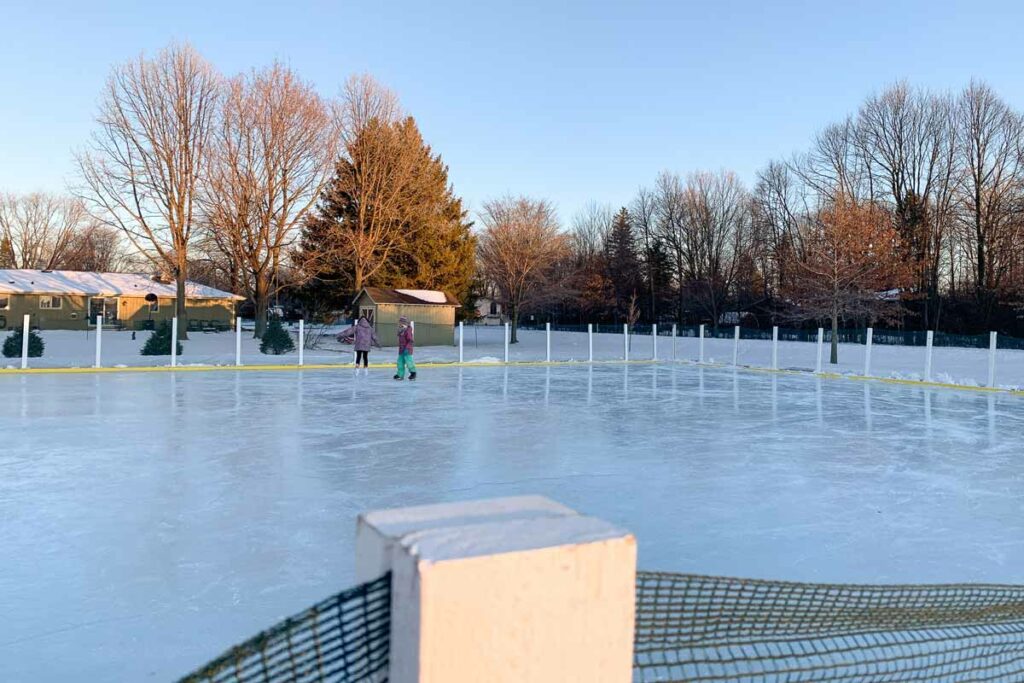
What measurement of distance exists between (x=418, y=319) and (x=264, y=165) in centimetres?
988

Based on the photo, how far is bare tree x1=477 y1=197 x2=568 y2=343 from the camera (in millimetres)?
44562

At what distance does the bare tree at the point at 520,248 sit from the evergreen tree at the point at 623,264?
Result: 460 inches

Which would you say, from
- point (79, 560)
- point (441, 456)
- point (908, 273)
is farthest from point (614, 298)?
point (79, 560)

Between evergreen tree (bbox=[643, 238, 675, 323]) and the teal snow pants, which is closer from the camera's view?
the teal snow pants

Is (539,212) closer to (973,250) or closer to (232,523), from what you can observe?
(973,250)

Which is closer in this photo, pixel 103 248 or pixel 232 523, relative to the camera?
pixel 232 523

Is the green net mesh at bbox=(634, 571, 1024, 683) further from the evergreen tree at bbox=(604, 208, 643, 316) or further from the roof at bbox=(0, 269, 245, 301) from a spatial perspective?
the evergreen tree at bbox=(604, 208, 643, 316)

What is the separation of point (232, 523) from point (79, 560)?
3.52 ft

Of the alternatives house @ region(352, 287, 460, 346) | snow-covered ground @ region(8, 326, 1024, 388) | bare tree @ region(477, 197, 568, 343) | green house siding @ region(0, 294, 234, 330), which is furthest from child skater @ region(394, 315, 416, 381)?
green house siding @ region(0, 294, 234, 330)

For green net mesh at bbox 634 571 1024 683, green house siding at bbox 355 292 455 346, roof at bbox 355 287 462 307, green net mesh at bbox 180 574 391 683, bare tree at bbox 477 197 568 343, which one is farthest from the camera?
bare tree at bbox 477 197 568 343

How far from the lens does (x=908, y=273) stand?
29.8m

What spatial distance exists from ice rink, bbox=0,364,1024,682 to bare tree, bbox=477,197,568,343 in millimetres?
30779

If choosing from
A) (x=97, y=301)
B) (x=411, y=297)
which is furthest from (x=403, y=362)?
(x=97, y=301)

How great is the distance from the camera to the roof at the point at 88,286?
151 ft
